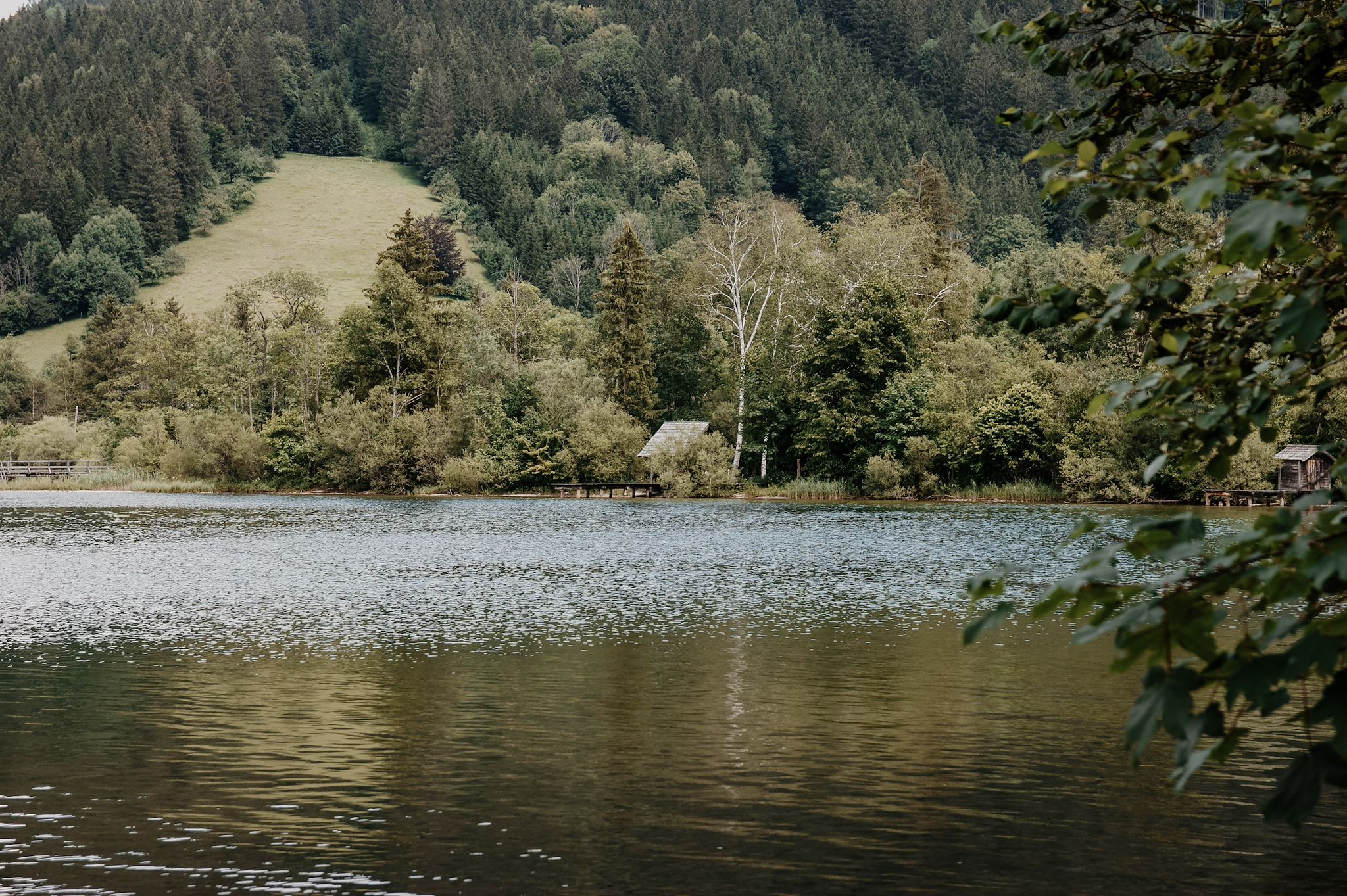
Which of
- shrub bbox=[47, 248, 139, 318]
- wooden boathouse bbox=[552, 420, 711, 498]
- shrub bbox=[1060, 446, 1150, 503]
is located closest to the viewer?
shrub bbox=[1060, 446, 1150, 503]

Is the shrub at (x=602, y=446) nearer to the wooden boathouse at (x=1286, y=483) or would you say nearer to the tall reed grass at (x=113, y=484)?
the tall reed grass at (x=113, y=484)

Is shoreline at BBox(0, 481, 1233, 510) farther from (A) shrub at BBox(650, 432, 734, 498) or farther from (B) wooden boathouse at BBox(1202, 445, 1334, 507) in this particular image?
(B) wooden boathouse at BBox(1202, 445, 1334, 507)

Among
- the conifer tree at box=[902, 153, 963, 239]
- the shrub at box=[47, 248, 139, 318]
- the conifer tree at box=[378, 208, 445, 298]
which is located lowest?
the conifer tree at box=[378, 208, 445, 298]

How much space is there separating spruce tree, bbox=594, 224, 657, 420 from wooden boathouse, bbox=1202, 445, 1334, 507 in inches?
1496

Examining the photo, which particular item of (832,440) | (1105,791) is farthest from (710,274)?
(1105,791)

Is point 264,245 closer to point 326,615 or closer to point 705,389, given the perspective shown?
point 705,389

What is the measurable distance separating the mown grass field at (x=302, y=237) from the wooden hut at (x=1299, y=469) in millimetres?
89248

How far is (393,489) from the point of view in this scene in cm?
7750

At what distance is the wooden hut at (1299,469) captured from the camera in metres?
52.3

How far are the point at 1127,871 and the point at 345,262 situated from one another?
140 metres

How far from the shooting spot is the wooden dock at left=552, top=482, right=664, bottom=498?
72312mm

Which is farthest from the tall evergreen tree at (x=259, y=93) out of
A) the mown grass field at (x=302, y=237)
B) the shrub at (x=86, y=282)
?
the shrub at (x=86, y=282)

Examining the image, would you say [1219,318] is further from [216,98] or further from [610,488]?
[216,98]

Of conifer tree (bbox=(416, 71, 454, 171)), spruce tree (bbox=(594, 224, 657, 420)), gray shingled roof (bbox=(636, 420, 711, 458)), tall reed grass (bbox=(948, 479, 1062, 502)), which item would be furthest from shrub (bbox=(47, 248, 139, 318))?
tall reed grass (bbox=(948, 479, 1062, 502))
